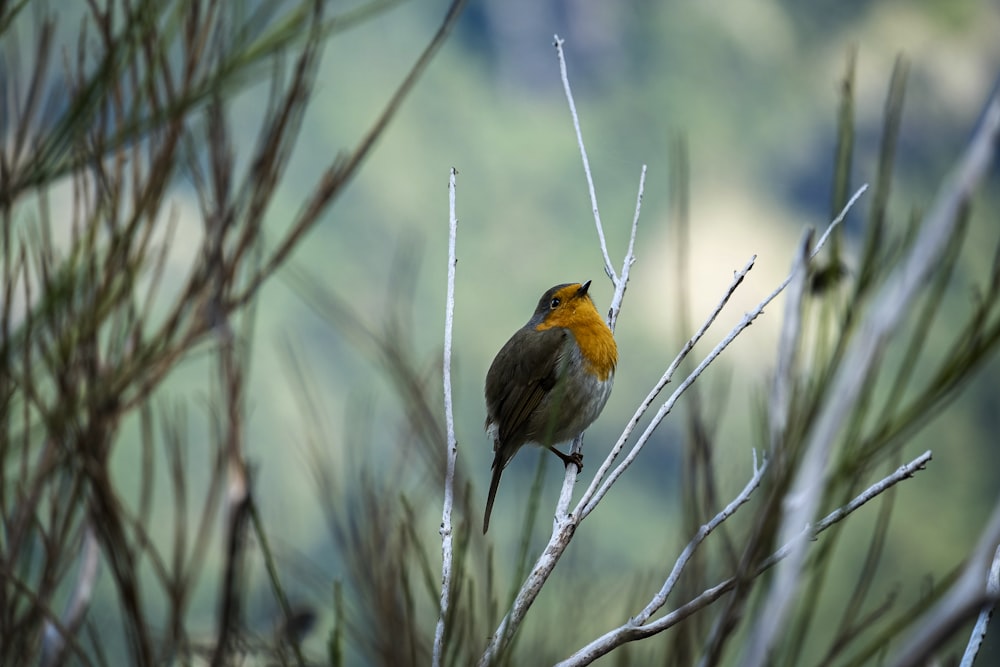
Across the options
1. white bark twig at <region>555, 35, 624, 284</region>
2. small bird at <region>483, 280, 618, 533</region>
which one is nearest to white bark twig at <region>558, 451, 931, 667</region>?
white bark twig at <region>555, 35, 624, 284</region>

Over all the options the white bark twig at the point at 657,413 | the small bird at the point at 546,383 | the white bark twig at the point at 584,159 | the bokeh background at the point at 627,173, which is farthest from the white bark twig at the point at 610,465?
the bokeh background at the point at 627,173

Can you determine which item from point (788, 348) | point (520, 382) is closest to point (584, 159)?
point (788, 348)

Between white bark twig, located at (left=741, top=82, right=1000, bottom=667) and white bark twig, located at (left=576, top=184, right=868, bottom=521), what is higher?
white bark twig, located at (left=576, top=184, right=868, bottom=521)

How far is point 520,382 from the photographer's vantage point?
144 centimetres

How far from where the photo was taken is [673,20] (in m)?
7.15

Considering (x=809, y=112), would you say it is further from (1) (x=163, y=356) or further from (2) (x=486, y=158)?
(1) (x=163, y=356)

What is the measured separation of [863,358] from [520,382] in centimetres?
116

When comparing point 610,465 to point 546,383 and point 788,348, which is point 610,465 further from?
point 546,383

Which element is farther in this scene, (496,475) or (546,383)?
(546,383)

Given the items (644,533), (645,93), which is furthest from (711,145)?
(644,533)

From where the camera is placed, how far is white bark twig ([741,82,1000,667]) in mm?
268

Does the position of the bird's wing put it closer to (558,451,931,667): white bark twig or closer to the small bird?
the small bird

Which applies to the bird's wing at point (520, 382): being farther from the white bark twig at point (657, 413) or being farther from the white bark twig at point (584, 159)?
the white bark twig at point (657, 413)

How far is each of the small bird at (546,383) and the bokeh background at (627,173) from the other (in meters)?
4.01
